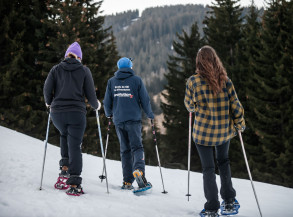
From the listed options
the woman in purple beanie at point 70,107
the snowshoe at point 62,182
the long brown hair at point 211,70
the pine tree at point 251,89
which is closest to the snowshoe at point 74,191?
the woman in purple beanie at point 70,107

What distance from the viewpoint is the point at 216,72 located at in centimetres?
333

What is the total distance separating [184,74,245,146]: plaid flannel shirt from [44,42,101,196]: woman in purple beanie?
1609mm

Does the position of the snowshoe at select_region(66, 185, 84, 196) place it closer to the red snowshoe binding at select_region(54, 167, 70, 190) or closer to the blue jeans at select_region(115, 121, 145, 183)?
the red snowshoe binding at select_region(54, 167, 70, 190)

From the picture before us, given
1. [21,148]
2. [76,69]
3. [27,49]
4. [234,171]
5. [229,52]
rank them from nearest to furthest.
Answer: [76,69] → [21,148] → [27,49] → [234,171] → [229,52]

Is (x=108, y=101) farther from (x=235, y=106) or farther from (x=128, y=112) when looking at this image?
(x=235, y=106)

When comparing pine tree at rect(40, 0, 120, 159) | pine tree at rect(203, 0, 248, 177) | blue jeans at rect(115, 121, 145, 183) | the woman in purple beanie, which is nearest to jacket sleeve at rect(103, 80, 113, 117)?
blue jeans at rect(115, 121, 145, 183)

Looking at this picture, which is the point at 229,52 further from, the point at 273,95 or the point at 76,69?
the point at 76,69

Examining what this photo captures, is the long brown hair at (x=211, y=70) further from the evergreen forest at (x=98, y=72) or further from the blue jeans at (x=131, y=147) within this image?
the evergreen forest at (x=98, y=72)

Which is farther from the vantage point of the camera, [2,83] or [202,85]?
[2,83]

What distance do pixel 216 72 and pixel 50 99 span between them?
245 cm

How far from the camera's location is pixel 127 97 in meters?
4.75

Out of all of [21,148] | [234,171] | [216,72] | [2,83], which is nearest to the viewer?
[216,72]

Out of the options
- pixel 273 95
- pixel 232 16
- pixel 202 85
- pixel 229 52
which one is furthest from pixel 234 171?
pixel 202 85

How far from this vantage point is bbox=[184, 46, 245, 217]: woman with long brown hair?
10.8ft
